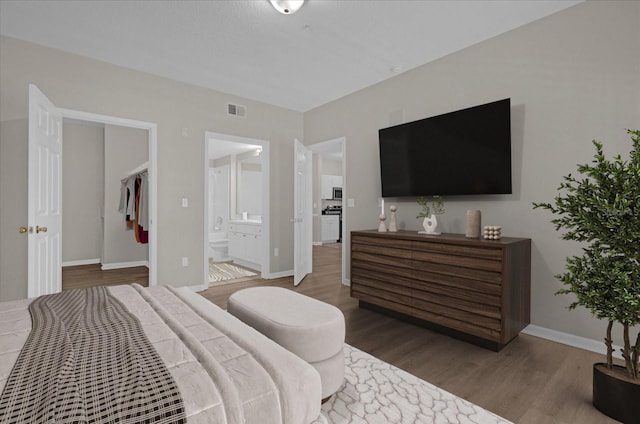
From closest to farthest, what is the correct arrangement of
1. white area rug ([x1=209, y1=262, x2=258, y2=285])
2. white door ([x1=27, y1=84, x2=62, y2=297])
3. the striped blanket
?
the striped blanket < white door ([x1=27, y1=84, x2=62, y2=297]) < white area rug ([x1=209, y1=262, x2=258, y2=285])

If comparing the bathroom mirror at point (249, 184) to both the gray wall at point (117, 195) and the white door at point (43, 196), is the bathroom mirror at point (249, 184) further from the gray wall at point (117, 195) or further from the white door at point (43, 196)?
the white door at point (43, 196)

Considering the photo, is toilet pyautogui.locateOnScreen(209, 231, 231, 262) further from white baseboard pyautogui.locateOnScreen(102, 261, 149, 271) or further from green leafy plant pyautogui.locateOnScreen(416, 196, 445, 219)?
green leafy plant pyautogui.locateOnScreen(416, 196, 445, 219)

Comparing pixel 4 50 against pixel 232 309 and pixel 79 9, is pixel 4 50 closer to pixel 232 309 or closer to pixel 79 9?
pixel 79 9

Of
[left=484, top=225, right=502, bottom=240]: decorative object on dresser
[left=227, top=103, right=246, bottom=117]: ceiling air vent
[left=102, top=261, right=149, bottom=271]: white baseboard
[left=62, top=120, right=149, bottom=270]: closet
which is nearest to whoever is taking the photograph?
[left=484, top=225, right=502, bottom=240]: decorative object on dresser

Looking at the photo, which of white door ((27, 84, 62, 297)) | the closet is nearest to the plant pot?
white door ((27, 84, 62, 297))

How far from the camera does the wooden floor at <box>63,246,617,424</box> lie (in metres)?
1.73

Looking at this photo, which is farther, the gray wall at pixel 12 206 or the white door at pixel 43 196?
the gray wall at pixel 12 206

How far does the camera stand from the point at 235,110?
14.5ft

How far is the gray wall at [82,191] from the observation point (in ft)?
18.5

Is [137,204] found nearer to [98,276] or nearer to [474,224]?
[98,276]

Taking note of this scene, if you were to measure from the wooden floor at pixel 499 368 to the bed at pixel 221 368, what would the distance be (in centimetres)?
136

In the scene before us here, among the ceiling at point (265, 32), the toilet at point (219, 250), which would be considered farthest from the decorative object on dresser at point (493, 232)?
the toilet at point (219, 250)

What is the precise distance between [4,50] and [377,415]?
4285mm

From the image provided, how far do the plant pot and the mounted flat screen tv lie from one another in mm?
1481
